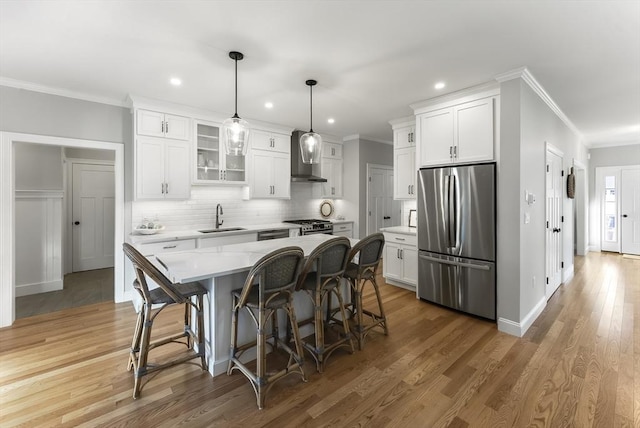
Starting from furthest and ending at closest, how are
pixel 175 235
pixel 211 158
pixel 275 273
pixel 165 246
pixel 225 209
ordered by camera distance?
pixel 225 209 → pixel 211 158 → pixel 175 235 → pixel 165 246 → pixel 275 273

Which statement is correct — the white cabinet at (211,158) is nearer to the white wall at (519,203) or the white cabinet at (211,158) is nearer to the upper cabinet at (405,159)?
the upper cabinet at (405,159)

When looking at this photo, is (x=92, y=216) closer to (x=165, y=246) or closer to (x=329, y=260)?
(x=165, y=246)

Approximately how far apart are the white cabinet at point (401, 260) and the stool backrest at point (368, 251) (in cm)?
152

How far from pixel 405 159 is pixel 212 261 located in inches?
135

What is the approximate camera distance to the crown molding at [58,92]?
127 inches

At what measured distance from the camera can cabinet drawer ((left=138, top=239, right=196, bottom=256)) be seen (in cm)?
368

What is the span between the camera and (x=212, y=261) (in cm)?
226

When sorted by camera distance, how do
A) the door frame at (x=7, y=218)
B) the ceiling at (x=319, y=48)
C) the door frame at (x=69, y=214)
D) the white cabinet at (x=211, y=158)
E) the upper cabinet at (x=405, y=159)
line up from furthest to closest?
the door frame at (x=69, y=214) < the upper cabinet at (x=405, y=159) < the white cabinet at (x=211, y=158) < the door frame at (x=7, y=218) < the ceiling at (x=319, y=48)

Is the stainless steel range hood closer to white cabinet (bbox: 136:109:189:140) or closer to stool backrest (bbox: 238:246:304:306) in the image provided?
white cabinet (bbox: 136:109:189:140)

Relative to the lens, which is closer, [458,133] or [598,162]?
[458,133]

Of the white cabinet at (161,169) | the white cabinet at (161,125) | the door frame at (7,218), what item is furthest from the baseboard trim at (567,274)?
the door frame at (7,218)

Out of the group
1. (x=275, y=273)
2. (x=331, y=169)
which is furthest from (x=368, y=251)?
(x=331, y=169)

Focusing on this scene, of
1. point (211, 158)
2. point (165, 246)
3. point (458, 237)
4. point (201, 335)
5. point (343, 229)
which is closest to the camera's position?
point (201, 335)

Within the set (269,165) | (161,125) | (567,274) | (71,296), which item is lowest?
(71,296)
